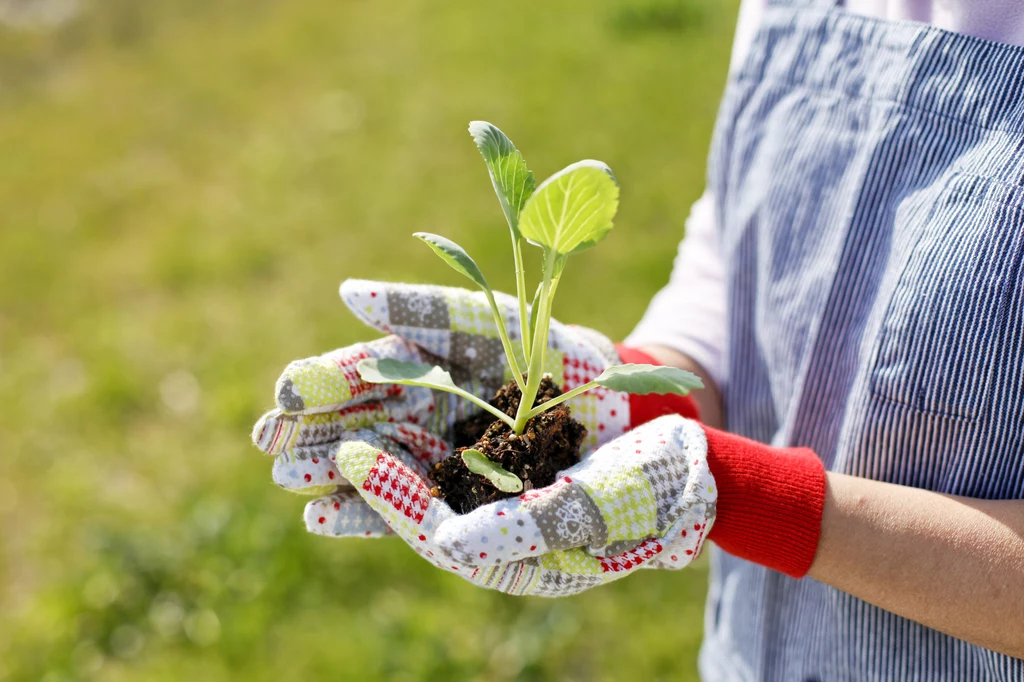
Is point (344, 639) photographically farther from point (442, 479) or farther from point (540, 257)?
point (540, 257)

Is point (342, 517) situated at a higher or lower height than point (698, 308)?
lower

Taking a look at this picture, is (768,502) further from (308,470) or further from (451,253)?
(308,470)

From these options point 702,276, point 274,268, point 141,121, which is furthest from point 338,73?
point 702,276

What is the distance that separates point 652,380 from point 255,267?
3.53 m

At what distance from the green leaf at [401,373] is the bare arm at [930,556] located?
610 millimetres

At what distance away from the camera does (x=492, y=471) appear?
1.20 metres

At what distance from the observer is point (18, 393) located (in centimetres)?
372

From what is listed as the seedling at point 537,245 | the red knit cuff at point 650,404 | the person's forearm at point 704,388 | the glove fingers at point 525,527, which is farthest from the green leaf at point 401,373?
the person's forearm at point 704,388

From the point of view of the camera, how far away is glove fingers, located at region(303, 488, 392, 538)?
4.16 ft

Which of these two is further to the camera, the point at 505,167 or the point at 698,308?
the point at 698,308

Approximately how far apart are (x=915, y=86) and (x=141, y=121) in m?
5.32

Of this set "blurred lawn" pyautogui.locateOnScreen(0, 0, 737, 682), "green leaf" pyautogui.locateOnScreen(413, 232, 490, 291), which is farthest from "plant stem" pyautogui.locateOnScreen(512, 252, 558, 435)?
"blurred lawn" pyautogui.locateOnScreen(0, 0, 737, 682)

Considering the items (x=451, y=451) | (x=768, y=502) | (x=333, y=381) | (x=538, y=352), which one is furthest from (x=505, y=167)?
(x=768, y=502)

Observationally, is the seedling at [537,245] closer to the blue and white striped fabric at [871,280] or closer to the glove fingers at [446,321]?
the glove fingers at [446,321]
